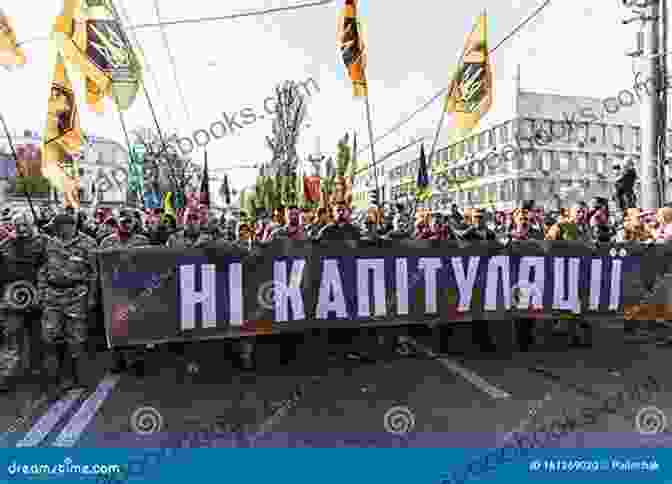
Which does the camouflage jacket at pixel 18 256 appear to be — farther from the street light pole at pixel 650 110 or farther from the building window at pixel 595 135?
the building window at pixel 595 135

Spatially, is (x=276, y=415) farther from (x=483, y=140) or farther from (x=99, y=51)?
(x=483, y=140)

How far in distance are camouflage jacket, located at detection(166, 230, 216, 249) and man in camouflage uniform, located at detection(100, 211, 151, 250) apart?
316 mm

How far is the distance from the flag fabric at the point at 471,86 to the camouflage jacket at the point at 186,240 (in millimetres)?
4428

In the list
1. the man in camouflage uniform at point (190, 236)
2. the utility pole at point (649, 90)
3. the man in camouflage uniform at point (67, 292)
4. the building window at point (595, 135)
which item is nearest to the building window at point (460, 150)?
the building window at point (595, 135)

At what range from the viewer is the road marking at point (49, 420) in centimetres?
402

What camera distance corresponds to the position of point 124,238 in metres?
6.67

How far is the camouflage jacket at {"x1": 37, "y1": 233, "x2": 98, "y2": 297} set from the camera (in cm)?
529

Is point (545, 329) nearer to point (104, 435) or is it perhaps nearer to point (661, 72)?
point (104, 435)

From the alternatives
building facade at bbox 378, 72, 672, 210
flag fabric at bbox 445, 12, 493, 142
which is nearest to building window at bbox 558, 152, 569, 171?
building facade at bbox 378, 72, 672, 210

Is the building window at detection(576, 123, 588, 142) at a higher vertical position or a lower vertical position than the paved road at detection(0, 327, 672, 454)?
higher

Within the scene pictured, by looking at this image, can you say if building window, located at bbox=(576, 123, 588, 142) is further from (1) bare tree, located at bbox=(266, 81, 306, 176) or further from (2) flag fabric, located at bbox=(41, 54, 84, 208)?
(2) flag fabric, located at bbox=(41, 54, 84, 208)

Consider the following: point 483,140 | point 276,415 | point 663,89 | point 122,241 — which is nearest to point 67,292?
point 122,241

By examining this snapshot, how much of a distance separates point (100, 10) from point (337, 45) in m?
3.58

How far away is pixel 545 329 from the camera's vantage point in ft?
23.0
